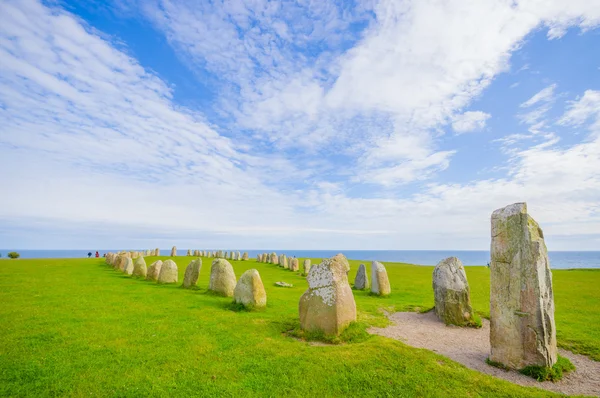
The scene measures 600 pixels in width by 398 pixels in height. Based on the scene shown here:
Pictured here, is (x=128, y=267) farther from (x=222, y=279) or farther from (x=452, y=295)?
(x=452, y=295)

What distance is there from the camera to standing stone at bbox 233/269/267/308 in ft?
44.3

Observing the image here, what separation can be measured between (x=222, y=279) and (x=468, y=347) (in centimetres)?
1199

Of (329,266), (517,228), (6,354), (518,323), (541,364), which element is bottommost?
(6,354)

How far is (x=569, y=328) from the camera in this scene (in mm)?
11617

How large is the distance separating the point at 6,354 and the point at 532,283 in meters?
13.3

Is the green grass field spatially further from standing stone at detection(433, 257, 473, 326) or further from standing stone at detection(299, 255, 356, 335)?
standing stone at detection(433, 257, 473, 326)

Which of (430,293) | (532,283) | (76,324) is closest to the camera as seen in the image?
(532,283)

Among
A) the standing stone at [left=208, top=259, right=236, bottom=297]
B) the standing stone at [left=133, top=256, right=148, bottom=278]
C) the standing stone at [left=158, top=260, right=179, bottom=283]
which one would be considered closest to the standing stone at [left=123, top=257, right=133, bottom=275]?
the standing stone at [left=133, top=256, right=148, bottom=278]

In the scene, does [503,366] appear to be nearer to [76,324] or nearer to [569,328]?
[569,328]

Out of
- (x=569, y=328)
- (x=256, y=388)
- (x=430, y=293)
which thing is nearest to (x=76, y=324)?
(x=256, y=388)

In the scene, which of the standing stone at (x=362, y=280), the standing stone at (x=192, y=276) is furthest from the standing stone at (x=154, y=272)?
the standing stone at (x=362, y=280)

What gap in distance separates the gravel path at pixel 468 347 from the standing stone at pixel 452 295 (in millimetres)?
397

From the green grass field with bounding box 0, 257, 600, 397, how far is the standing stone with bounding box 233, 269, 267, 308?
63cm

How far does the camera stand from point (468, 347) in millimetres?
9852
